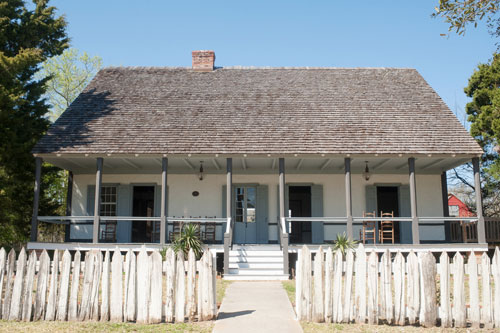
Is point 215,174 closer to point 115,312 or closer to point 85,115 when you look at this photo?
point 85,115

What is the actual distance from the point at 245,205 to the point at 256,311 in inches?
369

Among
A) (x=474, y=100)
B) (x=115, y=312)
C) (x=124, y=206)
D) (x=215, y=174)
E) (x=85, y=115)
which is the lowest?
(x=115, y=312)

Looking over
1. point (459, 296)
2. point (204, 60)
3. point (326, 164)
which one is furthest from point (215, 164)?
point (459, 296)

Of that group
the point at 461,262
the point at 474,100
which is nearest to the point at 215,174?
the point at 461,262

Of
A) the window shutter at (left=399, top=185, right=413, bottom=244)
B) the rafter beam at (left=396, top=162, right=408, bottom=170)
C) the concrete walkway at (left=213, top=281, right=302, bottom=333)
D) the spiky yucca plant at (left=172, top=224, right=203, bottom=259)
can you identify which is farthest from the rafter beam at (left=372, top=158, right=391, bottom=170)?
the spiky yucca plant at (left=172, top=224, right=203, bottom=259)

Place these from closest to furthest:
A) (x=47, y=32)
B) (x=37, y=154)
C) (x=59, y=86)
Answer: (x=37, y=154) → (x=47, y=32) → (x=59, y=86)

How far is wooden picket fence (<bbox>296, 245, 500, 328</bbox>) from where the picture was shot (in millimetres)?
6938

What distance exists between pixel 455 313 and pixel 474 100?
55.7 feet

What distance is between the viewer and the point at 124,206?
17.1 metres

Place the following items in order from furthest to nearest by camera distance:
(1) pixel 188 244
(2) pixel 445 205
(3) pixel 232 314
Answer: (2) pixel 445 205 → (1) pixel 188 244 → (3) pixel 232 314

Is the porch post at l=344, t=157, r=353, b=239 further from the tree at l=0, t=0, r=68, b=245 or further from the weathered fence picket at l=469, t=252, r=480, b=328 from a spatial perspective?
the tree at l=0, t=0, r=68, b=245

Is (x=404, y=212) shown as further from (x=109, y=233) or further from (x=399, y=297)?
(x=109, y=233)

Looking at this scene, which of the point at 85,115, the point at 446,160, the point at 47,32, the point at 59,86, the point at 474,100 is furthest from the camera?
the point at 59,86

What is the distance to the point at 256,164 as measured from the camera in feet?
54.5
